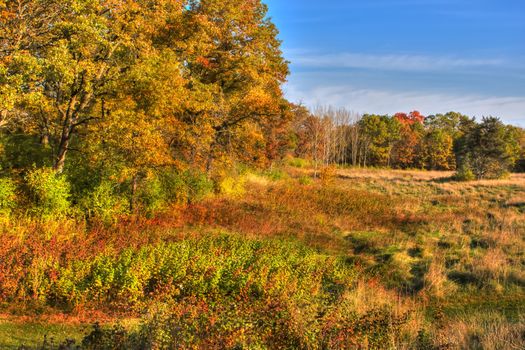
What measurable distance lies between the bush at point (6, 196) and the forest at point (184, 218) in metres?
0.07

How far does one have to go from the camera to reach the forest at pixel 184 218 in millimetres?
7188

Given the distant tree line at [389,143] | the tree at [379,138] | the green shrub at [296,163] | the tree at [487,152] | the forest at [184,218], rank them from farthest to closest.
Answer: the tree at [379,138]
the distant tree line at [389,143]
the green shrub at [296,163]
the tree at [487,152]
the forest at [184,218]

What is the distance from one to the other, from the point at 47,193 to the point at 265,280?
8568 mm

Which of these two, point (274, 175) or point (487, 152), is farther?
point (487, 152)

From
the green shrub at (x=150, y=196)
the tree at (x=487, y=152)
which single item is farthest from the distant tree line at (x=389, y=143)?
the green shrub at (x=150, y=196)

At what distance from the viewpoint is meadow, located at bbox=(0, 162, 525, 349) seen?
6.17 m

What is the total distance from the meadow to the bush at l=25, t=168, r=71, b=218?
0.69 meters

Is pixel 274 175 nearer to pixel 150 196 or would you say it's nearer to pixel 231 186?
pixel 231 186

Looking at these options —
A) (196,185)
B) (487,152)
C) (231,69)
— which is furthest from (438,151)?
(196,185)

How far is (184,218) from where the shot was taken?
1756 centimetres

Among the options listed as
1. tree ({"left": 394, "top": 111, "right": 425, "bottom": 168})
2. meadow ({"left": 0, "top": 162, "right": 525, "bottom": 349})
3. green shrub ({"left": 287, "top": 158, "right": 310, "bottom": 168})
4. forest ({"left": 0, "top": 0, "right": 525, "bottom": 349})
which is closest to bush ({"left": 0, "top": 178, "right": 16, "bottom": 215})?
forest ({"left": 0, "top": 0, "right": 525, "bottom": 349})

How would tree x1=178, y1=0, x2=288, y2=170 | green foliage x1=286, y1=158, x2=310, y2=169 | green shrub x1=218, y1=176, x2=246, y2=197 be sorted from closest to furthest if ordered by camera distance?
tree x1=178, y1=0, x2=288, y2=170 → green shrub x1=218, y1=176, x2=246, y2=197 → green foliage x1=286, y1=158, x2=310, y2=169

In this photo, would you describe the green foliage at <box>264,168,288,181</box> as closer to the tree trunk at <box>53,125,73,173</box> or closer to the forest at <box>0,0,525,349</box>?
the forest at <box>0,0,525,349</box>

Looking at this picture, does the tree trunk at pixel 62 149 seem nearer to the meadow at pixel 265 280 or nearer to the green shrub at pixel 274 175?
the meadow at pixel 265 280
